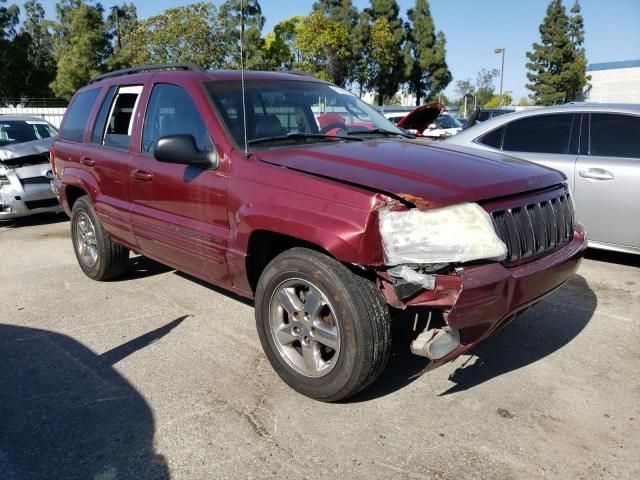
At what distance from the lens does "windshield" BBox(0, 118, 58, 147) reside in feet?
30.7

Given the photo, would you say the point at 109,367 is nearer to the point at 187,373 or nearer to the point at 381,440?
the point at 187,373

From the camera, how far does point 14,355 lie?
149 inches

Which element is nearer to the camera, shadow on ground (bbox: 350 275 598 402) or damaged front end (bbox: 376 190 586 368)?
damaged front end (bbox: 376 190 586 368)

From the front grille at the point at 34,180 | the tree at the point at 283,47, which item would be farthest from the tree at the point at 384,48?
the front grille at the point at 34,180

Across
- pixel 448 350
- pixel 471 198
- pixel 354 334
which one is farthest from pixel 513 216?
pixel 354 334

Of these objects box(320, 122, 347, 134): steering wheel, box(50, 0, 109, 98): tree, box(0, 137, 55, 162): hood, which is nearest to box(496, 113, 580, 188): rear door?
box(320, 122, 347, 134): steering wheel

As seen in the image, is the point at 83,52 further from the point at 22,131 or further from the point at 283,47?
the point at 22,131

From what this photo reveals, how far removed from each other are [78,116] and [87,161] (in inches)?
28.7

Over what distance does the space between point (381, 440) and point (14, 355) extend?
262 centimetres

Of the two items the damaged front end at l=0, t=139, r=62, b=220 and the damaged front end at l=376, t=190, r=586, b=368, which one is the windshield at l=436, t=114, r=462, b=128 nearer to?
the damaged front end at l=0, t=139, r=62, b=220

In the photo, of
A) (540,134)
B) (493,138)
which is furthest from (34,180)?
(540,134)

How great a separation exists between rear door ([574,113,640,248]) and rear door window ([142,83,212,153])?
3.78 m

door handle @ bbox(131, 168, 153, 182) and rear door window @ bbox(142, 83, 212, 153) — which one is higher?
rear door window @ bbox(142, 83, 212, 153)

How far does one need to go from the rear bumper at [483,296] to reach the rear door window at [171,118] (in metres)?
1.80
